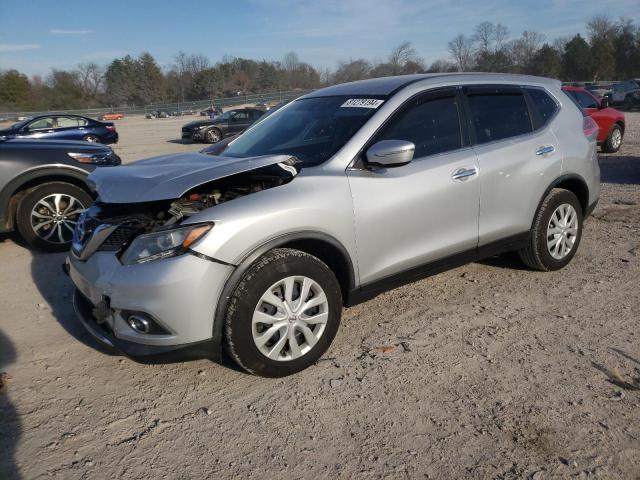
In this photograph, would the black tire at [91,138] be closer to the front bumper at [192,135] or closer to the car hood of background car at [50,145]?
the front bumper at [192,135]

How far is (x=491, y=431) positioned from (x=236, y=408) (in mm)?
1379

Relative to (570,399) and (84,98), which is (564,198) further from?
(84,98)

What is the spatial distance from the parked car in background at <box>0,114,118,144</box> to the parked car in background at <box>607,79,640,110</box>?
27.7 metres

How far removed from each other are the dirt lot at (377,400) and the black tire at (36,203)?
5.11ft

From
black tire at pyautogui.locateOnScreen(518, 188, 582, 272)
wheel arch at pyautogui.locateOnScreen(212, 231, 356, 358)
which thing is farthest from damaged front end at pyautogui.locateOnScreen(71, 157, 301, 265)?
black tire at pyautogui.locateOnScreen(518, 188, 582, 272)

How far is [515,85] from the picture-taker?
4441 millimetres

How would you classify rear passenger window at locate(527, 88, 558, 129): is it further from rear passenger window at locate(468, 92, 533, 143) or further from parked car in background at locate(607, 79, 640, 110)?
parked car in background at locate(607, 79, 640, 110)

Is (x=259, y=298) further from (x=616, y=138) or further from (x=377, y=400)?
(x=616, y=138)

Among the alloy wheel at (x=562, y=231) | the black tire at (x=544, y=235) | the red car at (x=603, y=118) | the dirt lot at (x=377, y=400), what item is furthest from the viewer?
the red car at (x=603, y=118)

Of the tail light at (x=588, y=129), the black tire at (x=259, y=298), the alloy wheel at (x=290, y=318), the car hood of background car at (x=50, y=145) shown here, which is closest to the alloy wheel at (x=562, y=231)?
the tail light at (x=588, y=129)

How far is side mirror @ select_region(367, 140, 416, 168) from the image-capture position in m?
3.26

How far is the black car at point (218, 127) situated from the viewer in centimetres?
2202

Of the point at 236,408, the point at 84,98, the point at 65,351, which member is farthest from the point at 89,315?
the point at 84,98

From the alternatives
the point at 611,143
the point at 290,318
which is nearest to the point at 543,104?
the point at 290,318
